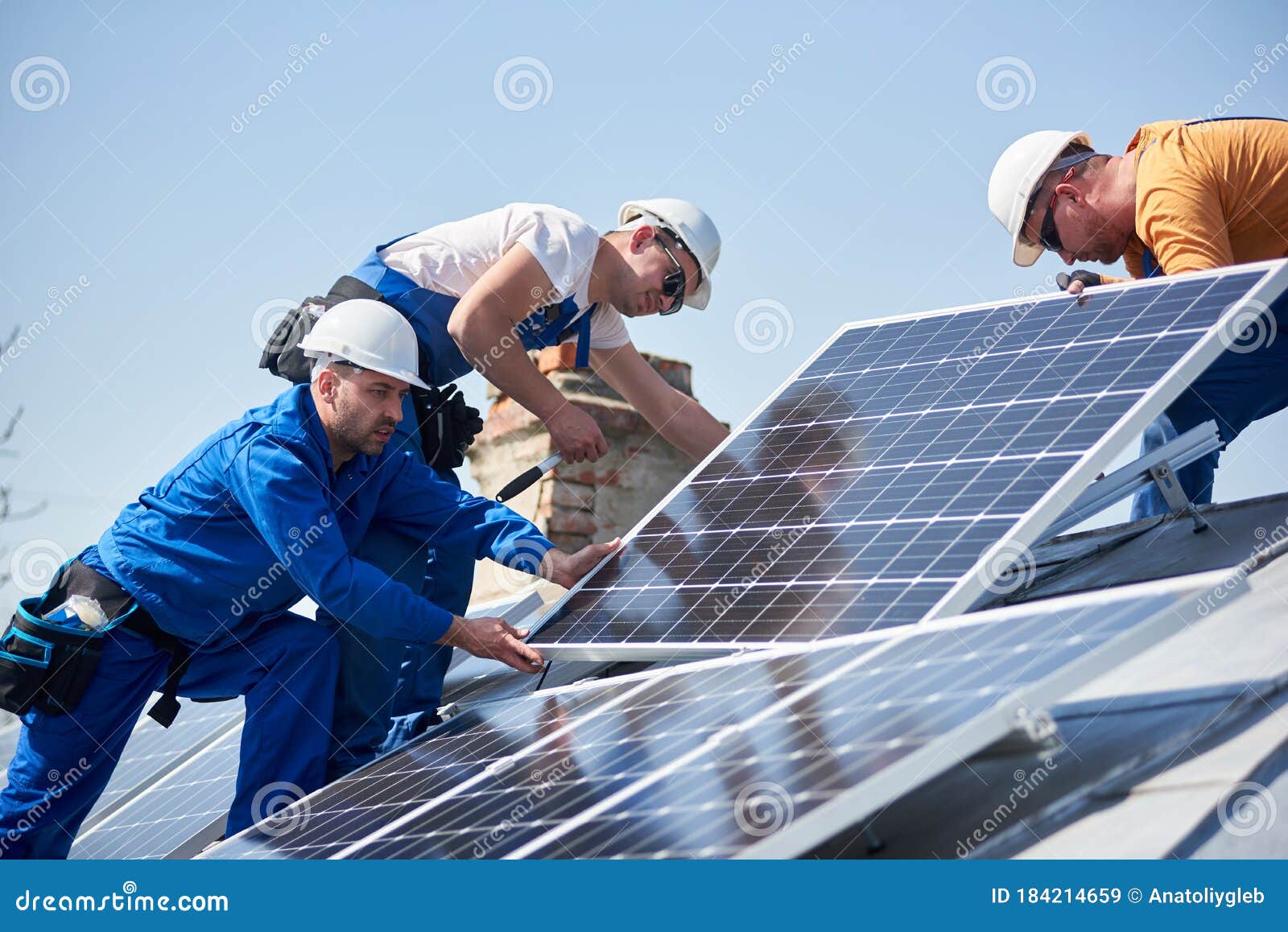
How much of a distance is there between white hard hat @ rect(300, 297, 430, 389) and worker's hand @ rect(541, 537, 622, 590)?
87cm

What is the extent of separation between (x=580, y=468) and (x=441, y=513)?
5.53 m

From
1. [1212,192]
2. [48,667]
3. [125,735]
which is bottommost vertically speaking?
[125,735]

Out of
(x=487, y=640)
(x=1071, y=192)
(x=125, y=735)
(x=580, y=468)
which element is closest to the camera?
(x=487, y=640)

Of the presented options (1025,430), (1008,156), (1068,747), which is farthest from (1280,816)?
(1008,156)

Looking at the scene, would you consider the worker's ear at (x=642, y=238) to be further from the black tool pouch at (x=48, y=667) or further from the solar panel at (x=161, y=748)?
the solar panel at (x=161, y=748)

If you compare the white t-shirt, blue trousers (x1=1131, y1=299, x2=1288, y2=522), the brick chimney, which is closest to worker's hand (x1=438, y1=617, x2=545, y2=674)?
the white t-shirt

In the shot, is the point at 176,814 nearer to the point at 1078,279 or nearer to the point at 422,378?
the point at 422,378

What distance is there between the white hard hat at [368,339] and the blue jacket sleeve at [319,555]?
1.75 ft

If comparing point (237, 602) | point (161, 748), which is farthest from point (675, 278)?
point (161, 748)

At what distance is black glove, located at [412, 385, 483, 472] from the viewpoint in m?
6.19

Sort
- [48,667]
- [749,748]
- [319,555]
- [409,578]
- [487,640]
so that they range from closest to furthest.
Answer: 1. [749,748]
2. [319,555]
3. [487,640]
4. [48,667]
5. [409,578]

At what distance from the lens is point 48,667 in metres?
5.04

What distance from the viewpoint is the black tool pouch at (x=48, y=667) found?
16.5 feet

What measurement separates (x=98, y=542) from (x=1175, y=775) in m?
4.14
